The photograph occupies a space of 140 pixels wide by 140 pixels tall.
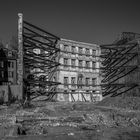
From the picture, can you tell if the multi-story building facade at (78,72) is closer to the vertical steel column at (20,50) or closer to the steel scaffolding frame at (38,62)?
the steel scaffolding frame at (38,62)

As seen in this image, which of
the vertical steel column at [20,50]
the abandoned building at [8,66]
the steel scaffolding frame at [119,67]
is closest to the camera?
the vertical steel column at [20,50]

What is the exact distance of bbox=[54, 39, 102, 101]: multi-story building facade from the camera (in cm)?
2739

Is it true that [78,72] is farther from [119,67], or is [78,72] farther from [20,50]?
[20,50]

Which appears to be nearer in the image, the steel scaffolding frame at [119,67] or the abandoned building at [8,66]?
the steel scaffolding frame at [119,67]

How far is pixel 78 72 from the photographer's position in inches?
1144

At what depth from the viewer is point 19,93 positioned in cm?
1984

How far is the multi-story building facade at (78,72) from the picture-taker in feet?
89.9

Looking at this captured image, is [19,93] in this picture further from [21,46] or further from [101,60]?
[101,60]

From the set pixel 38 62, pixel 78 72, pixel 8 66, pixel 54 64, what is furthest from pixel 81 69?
pixel 8 66

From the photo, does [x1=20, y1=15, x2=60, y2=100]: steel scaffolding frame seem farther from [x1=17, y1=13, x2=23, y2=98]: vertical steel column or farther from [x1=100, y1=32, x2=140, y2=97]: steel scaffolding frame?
[x1=100, y1=32, x2=140, y2=97]: steel scaffolding frame

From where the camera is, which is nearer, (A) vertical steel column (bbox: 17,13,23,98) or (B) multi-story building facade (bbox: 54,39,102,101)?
(A) vertical steel column (bbox: 17,13,23,98)

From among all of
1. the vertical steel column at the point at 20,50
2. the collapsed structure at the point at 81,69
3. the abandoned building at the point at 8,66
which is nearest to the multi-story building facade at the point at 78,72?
the collapsed structure at the point at 81,69

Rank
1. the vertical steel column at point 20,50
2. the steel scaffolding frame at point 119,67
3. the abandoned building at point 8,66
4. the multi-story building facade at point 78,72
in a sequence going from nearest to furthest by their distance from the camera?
the vertical steel column at point 20,50 → the steel scaffolding frame at point 119,67 → the multi-story building facade at point 78,72 → the abandoned building at point 8,66

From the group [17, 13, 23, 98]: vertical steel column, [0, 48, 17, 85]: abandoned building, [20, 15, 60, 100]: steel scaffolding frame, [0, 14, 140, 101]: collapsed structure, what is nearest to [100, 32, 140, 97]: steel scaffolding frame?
[0, 14, 140, 101]: collapsed structure
